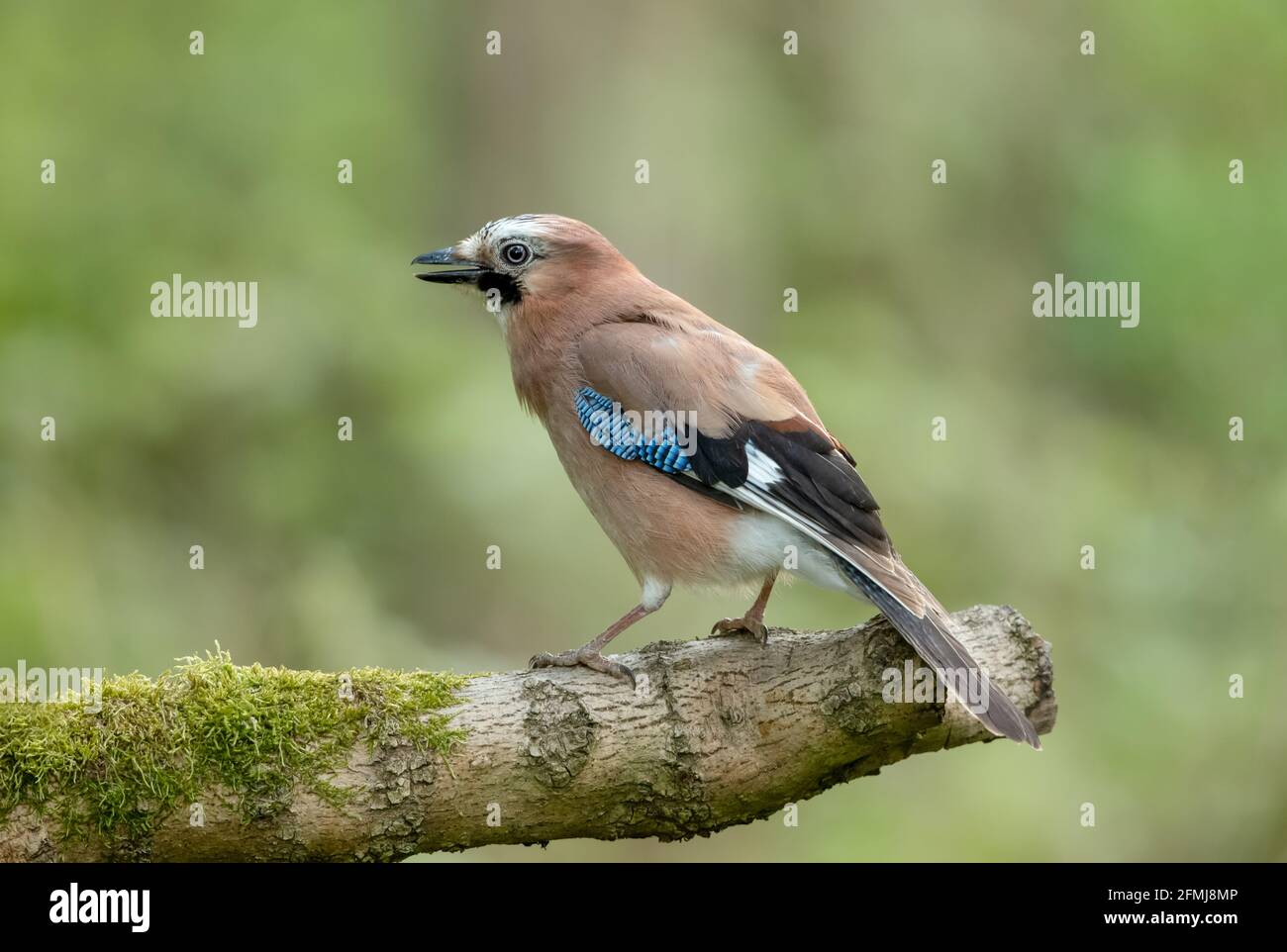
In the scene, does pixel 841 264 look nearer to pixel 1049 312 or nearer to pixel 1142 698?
pixel 1049 312

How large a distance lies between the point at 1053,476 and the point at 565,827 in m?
5.94

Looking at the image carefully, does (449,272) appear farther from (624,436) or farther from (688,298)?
(688,298)

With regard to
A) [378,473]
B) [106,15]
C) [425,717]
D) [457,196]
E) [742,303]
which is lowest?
[425,717]

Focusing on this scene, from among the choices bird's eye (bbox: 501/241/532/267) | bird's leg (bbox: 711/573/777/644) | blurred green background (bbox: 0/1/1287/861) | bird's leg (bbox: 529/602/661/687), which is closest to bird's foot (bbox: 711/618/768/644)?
bird's leg (bbox: 711/573/777/644)

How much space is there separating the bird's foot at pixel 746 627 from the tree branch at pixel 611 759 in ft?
0.21

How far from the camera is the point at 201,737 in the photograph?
421cm

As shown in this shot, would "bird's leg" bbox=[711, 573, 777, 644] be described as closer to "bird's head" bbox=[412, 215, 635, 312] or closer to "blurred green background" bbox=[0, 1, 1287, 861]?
"bird's head" bbox=[412, 215, 635, 312]

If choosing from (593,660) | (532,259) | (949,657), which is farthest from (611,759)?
(532,259)

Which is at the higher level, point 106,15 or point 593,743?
point 106,15

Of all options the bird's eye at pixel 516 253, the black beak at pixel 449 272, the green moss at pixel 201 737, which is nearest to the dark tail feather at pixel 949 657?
the green moss at pixel 201 737

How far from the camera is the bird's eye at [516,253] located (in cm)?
586

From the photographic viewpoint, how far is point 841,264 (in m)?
10.7

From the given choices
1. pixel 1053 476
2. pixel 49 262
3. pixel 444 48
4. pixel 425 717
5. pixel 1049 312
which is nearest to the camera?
pixel 425 717

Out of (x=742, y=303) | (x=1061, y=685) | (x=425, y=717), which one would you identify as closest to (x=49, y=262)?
(x=742, y=303)
